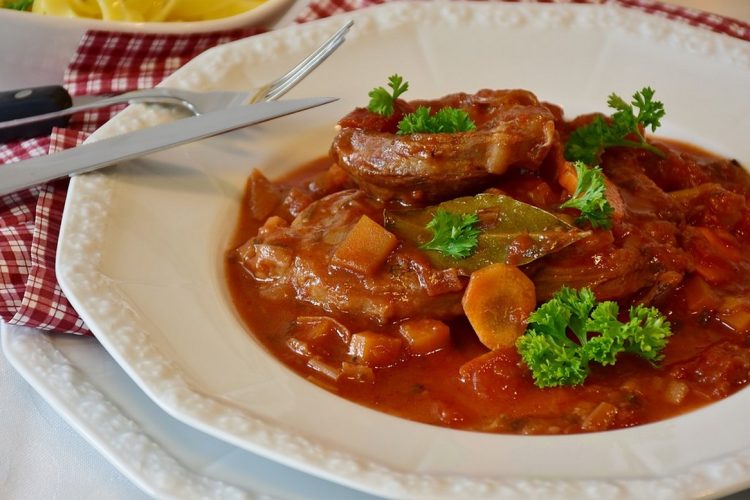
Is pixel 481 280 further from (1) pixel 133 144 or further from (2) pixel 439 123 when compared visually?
(1) pixel 133 144

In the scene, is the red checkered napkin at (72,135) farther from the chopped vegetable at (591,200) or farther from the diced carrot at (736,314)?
the diced carrot at (736,314)

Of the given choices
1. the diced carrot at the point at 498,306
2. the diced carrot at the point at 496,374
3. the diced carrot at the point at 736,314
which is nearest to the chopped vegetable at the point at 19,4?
the diced carrot at the point at 498,306

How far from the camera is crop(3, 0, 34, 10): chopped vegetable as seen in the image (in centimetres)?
670

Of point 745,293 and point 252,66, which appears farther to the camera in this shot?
point 252,66

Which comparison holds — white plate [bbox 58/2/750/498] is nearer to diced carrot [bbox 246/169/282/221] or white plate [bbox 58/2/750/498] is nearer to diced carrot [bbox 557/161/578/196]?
diced carrot [bbox 246/169/282/221]

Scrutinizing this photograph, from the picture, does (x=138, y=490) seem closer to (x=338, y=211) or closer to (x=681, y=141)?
(x=338, y=211)

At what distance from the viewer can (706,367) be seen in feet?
12.7

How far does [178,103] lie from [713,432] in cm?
329

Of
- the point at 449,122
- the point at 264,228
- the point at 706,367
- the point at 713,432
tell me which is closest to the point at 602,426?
the point at 713,432

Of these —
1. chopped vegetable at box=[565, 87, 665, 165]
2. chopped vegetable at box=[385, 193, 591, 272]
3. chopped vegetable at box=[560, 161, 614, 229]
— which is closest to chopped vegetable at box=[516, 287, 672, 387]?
chopped vegetable at box=[385, 193, 591, 272]

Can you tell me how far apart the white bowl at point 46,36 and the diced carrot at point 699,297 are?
3621 millimetres

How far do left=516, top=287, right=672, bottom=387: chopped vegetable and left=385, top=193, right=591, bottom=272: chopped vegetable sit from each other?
258mm

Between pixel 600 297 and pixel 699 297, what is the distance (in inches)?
21.2

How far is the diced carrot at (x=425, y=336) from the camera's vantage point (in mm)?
3996
